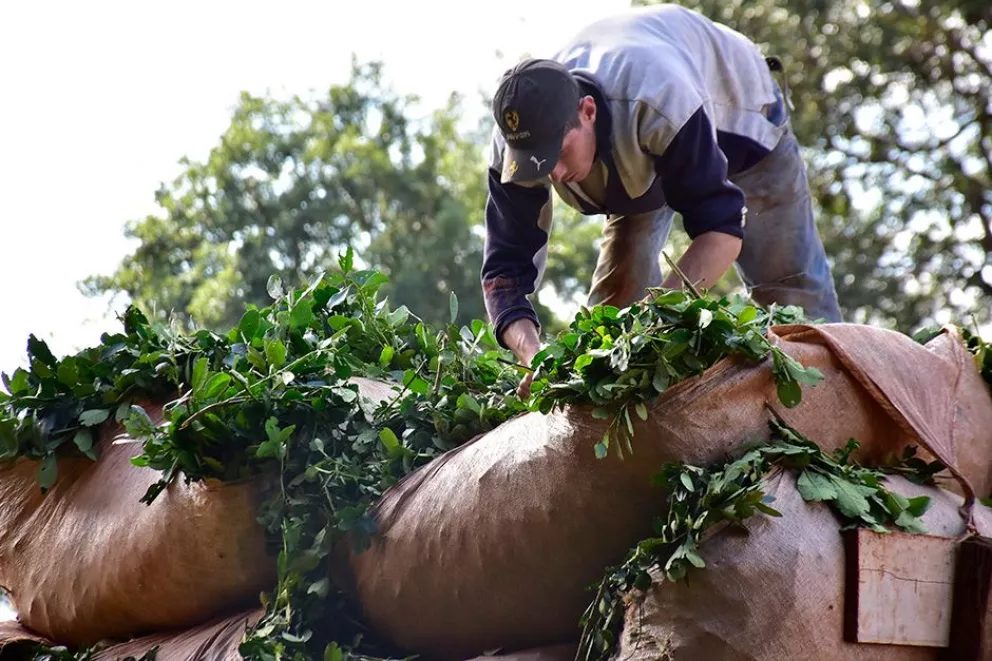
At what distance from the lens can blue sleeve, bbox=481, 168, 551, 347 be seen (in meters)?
3.35

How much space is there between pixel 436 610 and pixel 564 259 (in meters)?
17.2

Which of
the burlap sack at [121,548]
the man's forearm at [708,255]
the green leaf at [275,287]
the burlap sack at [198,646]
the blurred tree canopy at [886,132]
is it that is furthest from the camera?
the blurred tree canopy at [886,132]

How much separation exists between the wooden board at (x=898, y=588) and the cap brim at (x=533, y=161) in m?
1.28

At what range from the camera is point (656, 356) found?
2.13 meters

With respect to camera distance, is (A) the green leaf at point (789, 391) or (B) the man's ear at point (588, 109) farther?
(B) the man's ear at point (588, 109)

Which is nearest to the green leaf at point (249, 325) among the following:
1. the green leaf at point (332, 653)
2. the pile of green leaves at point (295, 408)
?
the pile of green leaves at point (295, 408)

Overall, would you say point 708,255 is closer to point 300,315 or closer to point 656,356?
point 656,356

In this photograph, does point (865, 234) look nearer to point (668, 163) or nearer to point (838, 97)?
point (838, 97)

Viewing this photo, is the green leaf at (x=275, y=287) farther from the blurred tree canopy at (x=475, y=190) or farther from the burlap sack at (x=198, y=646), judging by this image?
the blurred tree canopy at (x=475, y=190)

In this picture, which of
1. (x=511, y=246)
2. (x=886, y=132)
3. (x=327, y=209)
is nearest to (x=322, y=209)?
(x=327, y=209)

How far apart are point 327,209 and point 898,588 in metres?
18.3

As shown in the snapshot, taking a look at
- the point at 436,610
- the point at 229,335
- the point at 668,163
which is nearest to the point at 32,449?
the point at 229,335

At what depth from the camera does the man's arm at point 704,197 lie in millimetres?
3016

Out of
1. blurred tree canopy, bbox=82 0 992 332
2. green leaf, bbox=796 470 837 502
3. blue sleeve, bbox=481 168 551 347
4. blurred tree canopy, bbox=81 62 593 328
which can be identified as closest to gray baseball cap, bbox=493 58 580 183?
blue sleeve, bbox=481 168 551 347
